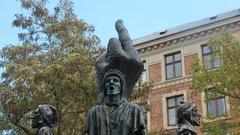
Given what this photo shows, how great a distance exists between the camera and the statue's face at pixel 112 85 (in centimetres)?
745

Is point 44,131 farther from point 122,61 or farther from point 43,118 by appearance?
point 122,61

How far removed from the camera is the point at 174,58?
4212cm

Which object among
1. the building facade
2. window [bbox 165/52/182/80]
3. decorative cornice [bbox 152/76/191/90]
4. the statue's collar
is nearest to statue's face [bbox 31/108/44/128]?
the statue's collar

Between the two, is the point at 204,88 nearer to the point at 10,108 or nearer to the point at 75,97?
the point at 75,97

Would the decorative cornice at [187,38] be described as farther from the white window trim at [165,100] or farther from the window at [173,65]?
the white window trim at [165,100]

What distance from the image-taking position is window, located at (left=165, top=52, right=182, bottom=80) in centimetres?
4175

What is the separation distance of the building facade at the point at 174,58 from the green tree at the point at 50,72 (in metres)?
17.9

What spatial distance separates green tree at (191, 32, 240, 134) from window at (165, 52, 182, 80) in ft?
52.7

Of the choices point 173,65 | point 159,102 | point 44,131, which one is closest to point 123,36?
point 44,131

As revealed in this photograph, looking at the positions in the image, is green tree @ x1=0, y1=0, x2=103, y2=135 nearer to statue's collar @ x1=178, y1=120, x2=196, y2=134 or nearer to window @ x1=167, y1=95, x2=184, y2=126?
statue's collar @ x1=178, y1=120, x2=196, y2=134

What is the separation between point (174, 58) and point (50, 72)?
22.5 m

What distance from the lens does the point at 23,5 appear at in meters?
23.3

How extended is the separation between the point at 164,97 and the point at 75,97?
66.5 ft

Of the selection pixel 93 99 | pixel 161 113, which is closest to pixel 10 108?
pixel 93 99
